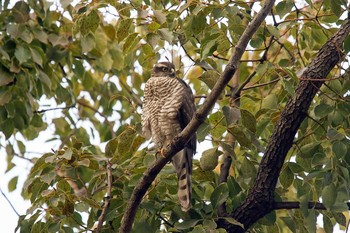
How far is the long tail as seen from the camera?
422 cm

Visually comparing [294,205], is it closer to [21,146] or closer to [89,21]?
[89,21]

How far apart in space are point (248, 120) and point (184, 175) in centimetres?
70

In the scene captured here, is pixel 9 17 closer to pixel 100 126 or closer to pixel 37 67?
pixel 37 67

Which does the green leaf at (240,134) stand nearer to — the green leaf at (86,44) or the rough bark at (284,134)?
the rough bark at (284,134)

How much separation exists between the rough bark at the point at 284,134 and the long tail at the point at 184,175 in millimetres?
256

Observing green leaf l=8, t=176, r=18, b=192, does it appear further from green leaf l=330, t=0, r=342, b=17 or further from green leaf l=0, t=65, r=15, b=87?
green leaf l=330, t=0, r=342, b=17

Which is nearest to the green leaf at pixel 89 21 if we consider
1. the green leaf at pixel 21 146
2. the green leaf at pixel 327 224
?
the green leaf at pixel 327 224

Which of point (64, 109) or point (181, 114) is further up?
point (64, 109)

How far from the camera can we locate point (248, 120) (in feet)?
13.2

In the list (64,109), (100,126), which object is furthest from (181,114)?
(100,126)

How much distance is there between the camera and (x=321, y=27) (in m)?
4.57

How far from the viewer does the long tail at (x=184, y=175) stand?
4219 millimetres

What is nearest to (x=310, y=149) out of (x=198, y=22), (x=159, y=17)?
(x=198, y=22)

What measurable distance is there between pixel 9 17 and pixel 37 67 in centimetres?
40
